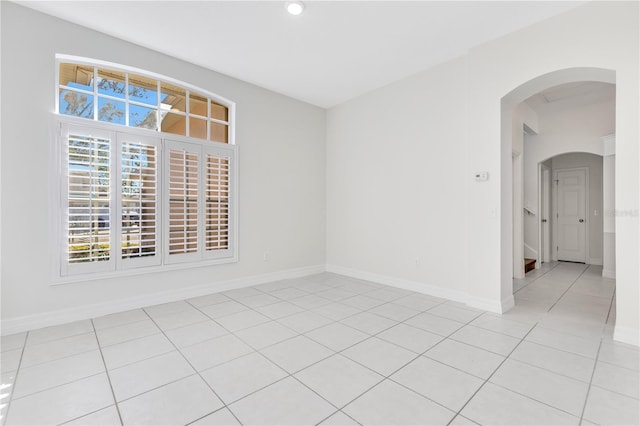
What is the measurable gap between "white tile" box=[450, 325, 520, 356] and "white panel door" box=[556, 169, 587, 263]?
5.64m

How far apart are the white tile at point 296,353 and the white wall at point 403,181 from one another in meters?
2.18

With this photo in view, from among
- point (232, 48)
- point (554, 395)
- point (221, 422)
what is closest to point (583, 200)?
point (554, 395)

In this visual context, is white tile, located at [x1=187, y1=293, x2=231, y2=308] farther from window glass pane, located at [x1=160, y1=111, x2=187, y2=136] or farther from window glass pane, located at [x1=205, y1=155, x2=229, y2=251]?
window glass pane, located at [x1=160, y1=111, x2=187, y2=136]

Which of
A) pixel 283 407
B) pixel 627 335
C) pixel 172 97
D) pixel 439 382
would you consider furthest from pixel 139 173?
pixel 627 335

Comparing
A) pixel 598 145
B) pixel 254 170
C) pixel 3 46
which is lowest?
pixel 254 170

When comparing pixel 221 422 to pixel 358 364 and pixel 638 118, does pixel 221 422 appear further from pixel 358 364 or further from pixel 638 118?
pixel 638 118

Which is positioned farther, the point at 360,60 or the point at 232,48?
the point at 360,60

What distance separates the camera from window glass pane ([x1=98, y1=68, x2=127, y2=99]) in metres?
3.32

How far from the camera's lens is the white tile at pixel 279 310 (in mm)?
3234

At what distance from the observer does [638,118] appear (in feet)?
8.10

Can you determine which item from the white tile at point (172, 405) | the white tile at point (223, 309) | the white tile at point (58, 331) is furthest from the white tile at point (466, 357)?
the white tile at point (58, 331)

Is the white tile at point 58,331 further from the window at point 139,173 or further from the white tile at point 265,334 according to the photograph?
the white tile at point 265,334

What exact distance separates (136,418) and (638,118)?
4215 millimetres

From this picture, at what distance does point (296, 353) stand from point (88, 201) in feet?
8.72
